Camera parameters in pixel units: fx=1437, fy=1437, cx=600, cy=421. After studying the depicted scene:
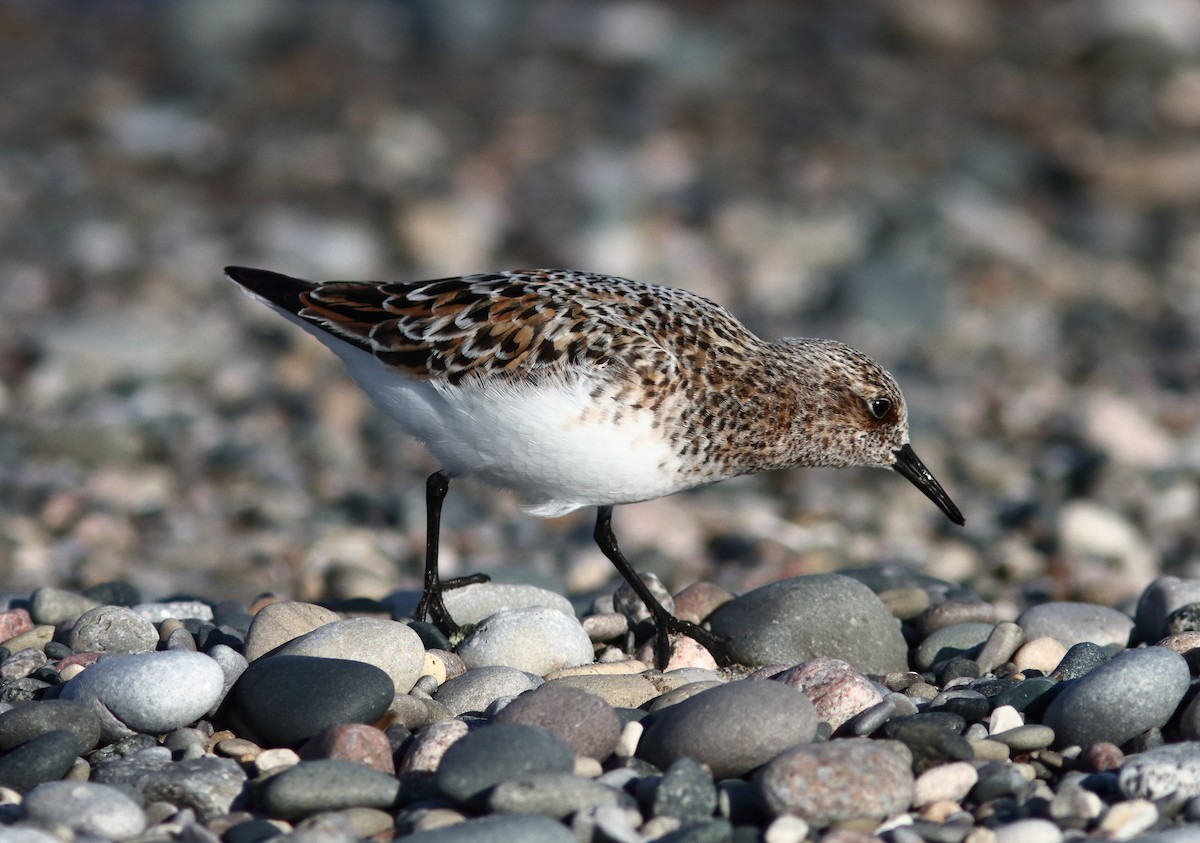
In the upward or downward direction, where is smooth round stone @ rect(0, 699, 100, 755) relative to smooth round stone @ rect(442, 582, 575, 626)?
upward

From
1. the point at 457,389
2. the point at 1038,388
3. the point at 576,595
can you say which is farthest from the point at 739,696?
the point at 1038,388

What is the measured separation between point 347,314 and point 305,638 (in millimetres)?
1595

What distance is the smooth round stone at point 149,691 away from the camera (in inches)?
186

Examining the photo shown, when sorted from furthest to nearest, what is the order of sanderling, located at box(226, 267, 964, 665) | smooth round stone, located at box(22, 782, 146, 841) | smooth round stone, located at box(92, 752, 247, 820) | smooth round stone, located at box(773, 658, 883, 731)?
sanderling, located at box(226, 267, 964, 665)
smooth round stone, located at box(773, 658, 883, 731)
smooth round stone, located at box(92, 752, 247, 820)
smooth round stone, located at box(22, 782, 146, 841)

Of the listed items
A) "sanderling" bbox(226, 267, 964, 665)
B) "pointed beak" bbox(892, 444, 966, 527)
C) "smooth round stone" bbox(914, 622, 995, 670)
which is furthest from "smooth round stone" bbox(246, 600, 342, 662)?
"pointed beak" bbox(892, 444, 966, 527)

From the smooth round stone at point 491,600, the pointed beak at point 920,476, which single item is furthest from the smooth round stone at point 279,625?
the pointed beak at point 920,476

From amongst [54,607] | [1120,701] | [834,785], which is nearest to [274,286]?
[54,607]

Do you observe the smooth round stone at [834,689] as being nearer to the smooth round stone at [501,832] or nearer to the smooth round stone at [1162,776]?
the smooth round stone at [1162,776]

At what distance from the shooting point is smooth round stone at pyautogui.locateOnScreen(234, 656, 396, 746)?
15.4 feet

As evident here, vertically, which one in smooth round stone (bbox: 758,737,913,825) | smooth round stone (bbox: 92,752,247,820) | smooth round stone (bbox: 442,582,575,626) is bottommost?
smooth round stone (bbox: 442,582,575,626)

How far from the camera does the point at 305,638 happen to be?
5133mm

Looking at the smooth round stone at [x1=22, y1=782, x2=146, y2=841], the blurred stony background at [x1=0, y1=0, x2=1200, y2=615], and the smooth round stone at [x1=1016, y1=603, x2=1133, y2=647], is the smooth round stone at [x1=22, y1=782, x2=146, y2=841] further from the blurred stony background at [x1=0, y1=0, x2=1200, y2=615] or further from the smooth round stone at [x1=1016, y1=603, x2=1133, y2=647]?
the smooth round stone at [x1=1016, y1=603, x2=1133, y2=647]

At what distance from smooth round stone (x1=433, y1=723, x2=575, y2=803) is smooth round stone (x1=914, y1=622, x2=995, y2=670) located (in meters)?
2.00

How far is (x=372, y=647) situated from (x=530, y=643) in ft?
2.14
